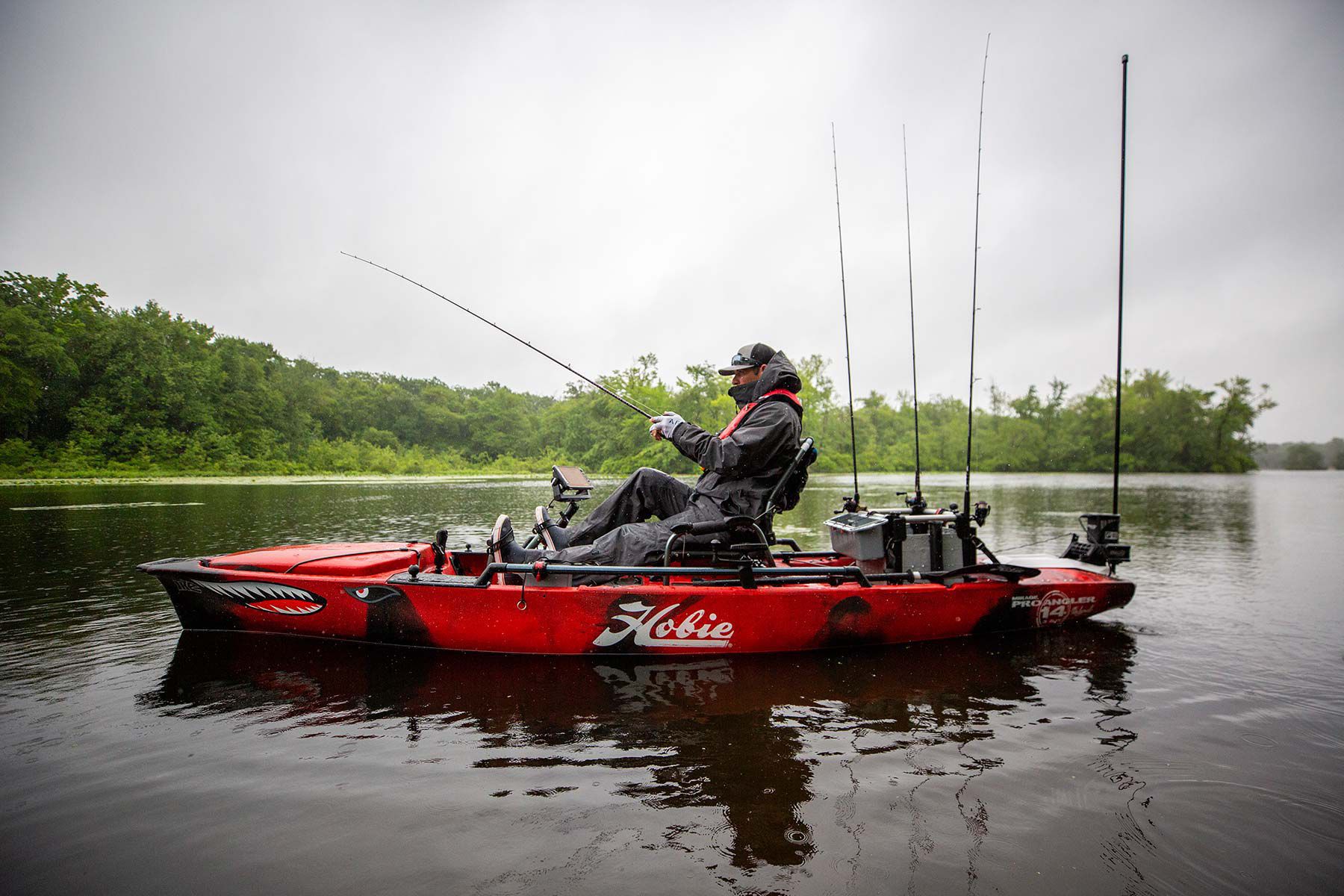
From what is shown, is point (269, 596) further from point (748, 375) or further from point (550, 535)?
point (748, 375)

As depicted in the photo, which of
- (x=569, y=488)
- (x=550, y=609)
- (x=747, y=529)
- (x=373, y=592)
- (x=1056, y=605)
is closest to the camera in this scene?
(x=550, y=609)

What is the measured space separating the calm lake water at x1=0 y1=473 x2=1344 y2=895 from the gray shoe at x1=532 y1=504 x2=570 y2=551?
3.01 ft

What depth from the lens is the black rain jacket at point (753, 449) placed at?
438cm

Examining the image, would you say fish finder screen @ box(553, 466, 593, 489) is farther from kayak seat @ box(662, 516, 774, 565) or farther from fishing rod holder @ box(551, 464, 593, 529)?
kayak seat @ box(662, 516, 774, 565)

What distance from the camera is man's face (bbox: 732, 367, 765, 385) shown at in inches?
195

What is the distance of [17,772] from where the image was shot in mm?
2889

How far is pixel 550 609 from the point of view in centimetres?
432

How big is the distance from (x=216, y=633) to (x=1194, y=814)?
663 cm

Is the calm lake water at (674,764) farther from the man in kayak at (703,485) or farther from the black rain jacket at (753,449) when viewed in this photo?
the black rain jacket at (753,449)

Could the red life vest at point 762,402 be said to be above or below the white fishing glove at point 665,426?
above

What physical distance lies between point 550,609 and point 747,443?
6.12 ft

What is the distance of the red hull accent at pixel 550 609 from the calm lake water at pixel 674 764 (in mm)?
184

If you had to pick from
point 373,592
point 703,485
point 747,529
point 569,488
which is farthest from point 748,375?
point 373,592

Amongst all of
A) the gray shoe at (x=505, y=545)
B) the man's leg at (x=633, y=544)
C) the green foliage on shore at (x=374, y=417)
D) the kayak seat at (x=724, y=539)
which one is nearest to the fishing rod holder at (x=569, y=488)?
the gray shoe at (x=505, y=545)
